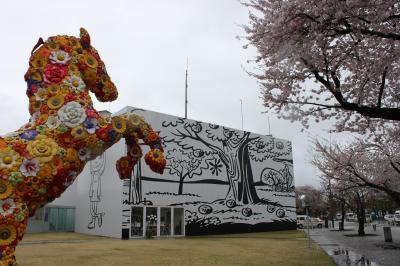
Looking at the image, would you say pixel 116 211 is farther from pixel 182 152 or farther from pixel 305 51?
pixel 305 51

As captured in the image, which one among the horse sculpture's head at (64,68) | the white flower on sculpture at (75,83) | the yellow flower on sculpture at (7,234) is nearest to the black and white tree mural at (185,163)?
the horse sculpture's head at (64,68)

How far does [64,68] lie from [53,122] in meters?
0.86

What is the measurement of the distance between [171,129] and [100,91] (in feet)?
60.0

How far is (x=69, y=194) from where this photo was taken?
98.8ft

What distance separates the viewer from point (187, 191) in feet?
79.8

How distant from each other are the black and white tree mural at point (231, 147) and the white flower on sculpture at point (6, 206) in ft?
62.5

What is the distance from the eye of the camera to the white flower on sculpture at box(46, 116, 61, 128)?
493 centimetres

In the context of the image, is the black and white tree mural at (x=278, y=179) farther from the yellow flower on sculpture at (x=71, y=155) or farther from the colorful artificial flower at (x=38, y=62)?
the colorful artificial flower at (x=38, y=62)

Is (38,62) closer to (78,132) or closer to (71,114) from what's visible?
(71,114)

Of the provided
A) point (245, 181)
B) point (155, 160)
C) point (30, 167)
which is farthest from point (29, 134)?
point (245, 181)

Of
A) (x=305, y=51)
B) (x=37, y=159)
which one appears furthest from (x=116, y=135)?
(x=305, y=51)

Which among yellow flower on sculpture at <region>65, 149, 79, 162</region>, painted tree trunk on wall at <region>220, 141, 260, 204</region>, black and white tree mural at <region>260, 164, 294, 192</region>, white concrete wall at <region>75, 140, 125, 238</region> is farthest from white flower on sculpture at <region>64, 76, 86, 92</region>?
black and white tree mural at <region>260, 164, 294, 192</region>

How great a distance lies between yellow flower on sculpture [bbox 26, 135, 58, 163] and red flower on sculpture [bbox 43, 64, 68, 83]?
34.7 inches

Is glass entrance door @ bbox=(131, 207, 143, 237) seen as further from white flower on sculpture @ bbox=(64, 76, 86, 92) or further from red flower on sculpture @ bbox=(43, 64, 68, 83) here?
red flower on sculpture @ bbox=(43, 64, 68, 83)
